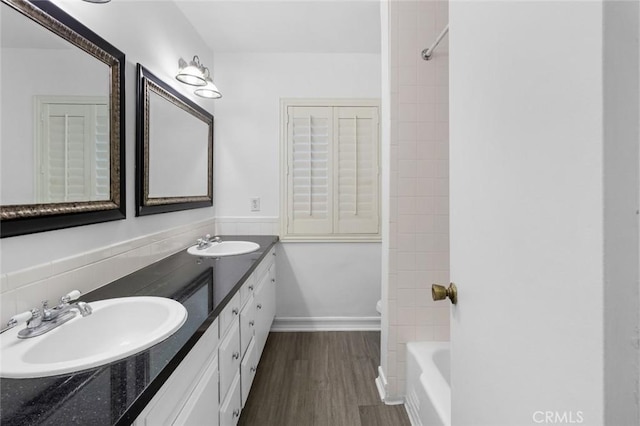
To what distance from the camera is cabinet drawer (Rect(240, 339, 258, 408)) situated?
4.98 ft

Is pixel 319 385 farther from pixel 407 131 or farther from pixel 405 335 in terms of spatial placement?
pixel 407 131

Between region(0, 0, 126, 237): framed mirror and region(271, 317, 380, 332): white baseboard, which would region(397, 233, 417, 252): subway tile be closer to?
region(271, 317, 380, 332): white baseboard

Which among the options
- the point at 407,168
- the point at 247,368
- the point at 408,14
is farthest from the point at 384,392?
the point at 408,14

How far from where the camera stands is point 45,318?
87cm

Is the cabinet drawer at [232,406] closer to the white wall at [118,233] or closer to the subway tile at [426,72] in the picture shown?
the white wall at [118,233]

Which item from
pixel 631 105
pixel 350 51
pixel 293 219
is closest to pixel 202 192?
pixel 293 219

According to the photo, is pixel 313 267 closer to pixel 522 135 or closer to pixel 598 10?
pixel 522 135

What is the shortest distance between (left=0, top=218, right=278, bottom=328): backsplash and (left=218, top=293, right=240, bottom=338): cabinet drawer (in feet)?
1.84

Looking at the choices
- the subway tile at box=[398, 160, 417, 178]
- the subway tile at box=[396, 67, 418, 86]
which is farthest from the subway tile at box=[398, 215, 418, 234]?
the subway tile at box=[396, 67, 418, 86]

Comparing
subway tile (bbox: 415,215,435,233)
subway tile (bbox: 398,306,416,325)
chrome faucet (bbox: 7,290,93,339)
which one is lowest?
subway tile (bbox: 398,306,416,325)

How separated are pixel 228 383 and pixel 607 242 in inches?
54.4

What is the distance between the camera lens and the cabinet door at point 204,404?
2.84 ft

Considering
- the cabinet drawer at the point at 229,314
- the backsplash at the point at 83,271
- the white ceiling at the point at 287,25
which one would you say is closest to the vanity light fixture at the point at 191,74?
the white ceiling at the point at 287,25

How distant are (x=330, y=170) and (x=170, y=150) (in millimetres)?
1313
